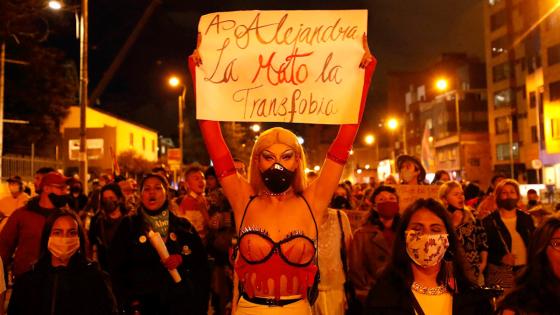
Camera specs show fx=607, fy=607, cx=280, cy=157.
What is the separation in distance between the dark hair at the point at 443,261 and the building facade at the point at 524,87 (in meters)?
39.6

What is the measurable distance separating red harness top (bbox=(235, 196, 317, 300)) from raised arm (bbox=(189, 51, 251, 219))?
0.88 ft

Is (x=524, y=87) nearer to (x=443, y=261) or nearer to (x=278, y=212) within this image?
(x=443, y=261)

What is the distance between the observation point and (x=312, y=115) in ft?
13.8

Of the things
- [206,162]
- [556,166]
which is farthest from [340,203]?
[206,162]

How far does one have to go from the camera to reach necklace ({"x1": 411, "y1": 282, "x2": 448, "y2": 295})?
3426 millimetres

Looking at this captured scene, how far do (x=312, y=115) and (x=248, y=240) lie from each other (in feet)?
3.39

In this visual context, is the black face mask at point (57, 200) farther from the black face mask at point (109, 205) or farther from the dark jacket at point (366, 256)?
the dark jacket at point (366, 256)

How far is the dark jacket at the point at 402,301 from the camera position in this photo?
3.30 meters

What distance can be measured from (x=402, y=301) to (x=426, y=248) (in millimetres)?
363

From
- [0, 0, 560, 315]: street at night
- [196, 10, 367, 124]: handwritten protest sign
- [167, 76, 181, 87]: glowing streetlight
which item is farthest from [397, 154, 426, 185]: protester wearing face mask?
[167, 76, 181, 87]: glowing streetlight

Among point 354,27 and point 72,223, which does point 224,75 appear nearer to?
point 354,27

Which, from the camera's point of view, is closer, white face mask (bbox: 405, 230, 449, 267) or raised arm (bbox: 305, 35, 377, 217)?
white face mask (bbox: 405, 230, 449, 267)

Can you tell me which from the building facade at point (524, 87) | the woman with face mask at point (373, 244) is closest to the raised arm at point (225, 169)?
the woman with face mask at point (373, 244)

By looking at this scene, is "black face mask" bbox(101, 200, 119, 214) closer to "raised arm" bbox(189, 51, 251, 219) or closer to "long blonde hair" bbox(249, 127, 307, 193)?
"raised arm" bbox(189, 51, 251, 219)
